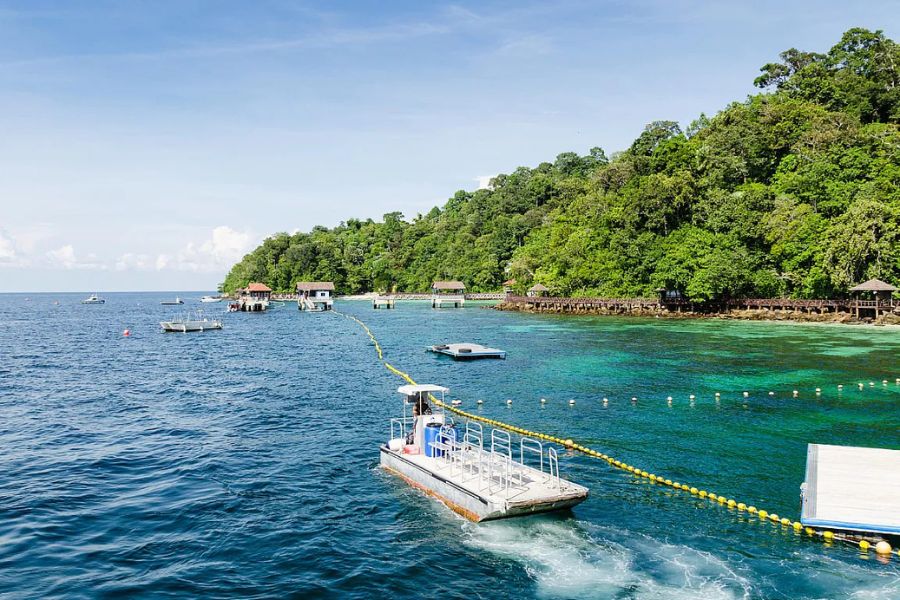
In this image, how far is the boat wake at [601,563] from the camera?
44.9 feet

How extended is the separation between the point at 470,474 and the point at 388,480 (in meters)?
4.12

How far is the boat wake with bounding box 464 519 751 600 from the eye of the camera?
539 inches

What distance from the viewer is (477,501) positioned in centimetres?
1722

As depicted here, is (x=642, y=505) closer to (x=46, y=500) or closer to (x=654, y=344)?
(x=46, y=500)

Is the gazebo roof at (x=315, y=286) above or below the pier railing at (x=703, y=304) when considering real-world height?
above

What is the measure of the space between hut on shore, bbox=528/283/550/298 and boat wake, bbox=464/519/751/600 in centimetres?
10518

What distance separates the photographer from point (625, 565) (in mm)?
14906

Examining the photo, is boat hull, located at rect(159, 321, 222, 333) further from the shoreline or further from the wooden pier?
the shoreline

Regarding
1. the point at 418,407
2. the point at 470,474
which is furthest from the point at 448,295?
the point at 470,474

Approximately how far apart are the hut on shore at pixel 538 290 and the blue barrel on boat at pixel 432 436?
3981 inches

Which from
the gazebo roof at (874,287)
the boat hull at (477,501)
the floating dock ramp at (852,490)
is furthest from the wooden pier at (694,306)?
the boat hull at (477,501)

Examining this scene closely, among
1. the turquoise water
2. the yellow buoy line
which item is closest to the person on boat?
the turquoise water

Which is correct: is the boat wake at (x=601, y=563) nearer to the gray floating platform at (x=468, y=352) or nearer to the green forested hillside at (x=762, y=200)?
the gray floating platform at (x=468, y=352)

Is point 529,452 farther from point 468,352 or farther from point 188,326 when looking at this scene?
point 188,326
